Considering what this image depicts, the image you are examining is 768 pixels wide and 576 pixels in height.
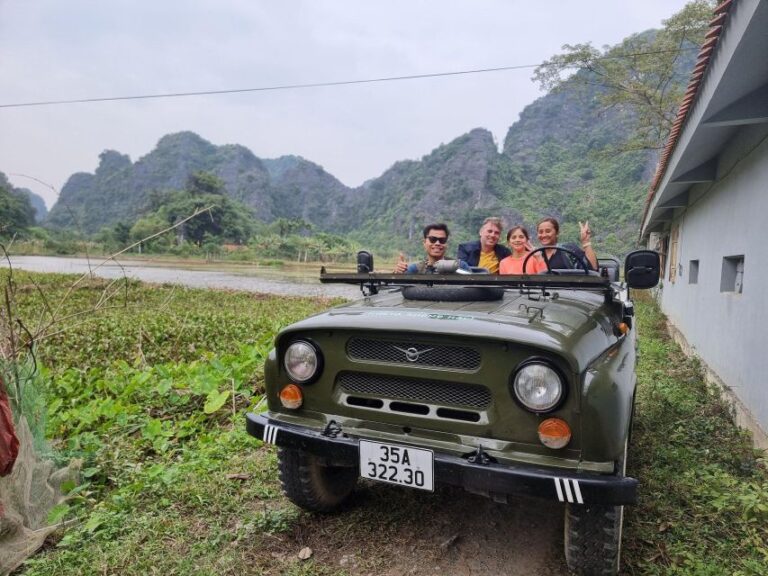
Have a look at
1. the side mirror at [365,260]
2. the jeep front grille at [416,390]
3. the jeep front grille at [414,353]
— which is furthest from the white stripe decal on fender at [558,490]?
the side mirror at [365,260]

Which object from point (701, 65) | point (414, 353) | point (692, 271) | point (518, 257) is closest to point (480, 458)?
point (414, 353)

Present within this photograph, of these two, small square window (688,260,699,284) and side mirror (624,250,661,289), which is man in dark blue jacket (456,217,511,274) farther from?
small square window (688,260,699,284)

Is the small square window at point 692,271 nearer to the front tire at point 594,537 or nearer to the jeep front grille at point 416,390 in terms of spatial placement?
the front tire at point 594,537

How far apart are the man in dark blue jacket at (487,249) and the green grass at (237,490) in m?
1.79

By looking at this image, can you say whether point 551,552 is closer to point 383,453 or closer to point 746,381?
point 383,453

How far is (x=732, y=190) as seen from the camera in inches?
209

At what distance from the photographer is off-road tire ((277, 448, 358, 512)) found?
282cm

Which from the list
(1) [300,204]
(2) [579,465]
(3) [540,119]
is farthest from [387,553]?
(1) [300,204]

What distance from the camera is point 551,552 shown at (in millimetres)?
2674

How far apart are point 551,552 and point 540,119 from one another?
250ft

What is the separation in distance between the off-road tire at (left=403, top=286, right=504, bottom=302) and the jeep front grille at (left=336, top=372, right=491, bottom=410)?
61cm

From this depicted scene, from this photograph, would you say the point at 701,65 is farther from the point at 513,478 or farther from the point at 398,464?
the point at 398,464

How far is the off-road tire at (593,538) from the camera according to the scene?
2.17m

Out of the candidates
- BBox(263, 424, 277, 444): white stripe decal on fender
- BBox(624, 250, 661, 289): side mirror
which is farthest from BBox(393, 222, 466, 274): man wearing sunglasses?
BBox(263, 424, 277, 444): white stripe decal on fender
